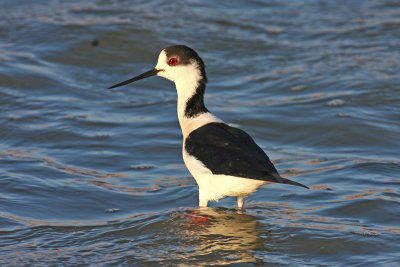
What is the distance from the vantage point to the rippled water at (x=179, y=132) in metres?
5.49

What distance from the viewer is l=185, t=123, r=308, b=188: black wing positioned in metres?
5.45

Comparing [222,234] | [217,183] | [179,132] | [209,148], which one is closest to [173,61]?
[209,148]

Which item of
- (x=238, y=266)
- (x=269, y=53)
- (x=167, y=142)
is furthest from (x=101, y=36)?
(x=238, y=266)

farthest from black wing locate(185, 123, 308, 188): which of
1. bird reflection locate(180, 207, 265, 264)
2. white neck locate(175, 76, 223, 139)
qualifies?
bird reflection locate(180, 207, 265, 264)

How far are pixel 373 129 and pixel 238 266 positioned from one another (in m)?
4.05

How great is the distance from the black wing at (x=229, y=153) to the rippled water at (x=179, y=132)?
22.9 inches

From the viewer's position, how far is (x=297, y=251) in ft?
17.4

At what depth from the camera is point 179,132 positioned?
343 inches

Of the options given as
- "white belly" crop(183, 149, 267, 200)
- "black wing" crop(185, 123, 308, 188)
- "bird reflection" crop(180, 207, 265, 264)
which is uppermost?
"black wing" crop(185, 123, 308, 188)

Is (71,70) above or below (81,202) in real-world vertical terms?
above

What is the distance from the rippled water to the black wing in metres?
0.58

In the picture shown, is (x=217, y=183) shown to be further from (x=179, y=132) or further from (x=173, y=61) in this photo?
(x=179, y=132)

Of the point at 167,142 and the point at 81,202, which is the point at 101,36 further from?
the point at 81,202

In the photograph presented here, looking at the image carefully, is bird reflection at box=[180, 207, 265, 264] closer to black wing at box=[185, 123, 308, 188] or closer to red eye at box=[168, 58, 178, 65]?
black wing at box=[185, 123, 308, 188]
